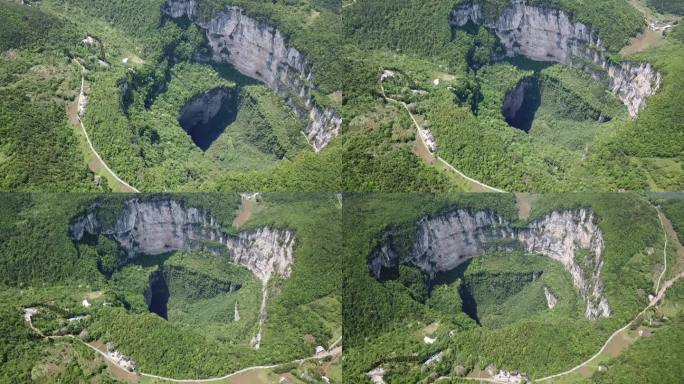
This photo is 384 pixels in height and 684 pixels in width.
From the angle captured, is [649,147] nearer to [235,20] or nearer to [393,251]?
[393,251]

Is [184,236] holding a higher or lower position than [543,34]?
lower

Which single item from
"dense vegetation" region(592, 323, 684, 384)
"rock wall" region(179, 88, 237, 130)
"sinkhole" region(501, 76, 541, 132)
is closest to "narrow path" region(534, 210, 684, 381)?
"dense vegetation" region(592, 323, 684, 384)

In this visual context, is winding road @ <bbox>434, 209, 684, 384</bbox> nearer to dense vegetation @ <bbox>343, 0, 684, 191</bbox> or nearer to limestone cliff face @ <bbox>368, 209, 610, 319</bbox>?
limestone cliff face @ <bbox>368, 209, 610, 319</bbox>

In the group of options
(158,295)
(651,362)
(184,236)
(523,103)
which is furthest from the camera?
(523,103)

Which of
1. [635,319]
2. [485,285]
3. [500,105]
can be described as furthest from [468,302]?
[500,105]

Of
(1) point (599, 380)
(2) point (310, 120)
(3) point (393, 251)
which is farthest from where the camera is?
(2) point (310, 120)

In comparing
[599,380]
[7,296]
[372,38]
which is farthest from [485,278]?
[7,296]

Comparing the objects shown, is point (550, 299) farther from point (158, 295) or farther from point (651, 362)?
point (158, 295)
